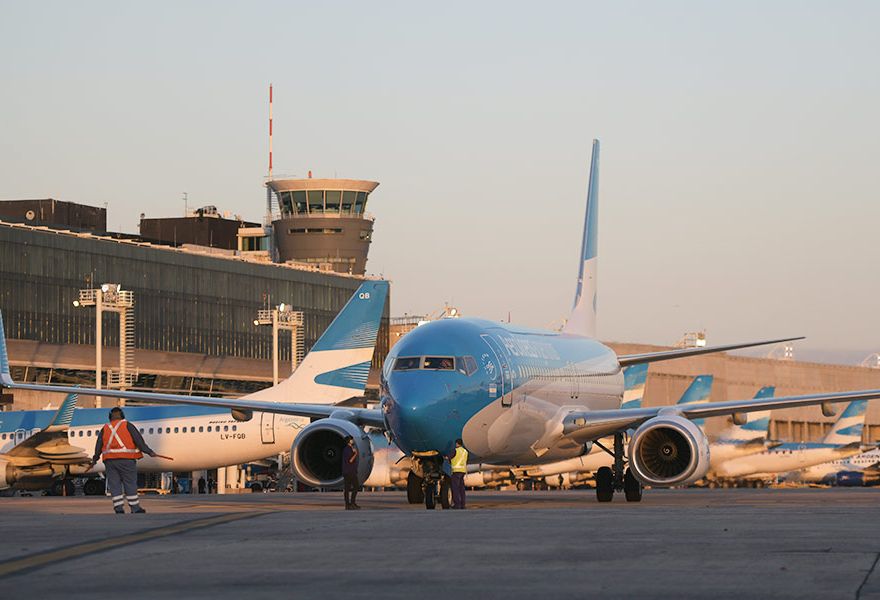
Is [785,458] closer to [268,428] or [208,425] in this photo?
[268,428]

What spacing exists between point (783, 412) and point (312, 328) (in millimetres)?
49879

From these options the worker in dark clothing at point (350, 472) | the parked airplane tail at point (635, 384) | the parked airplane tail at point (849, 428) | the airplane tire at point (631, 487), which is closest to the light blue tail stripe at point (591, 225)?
the airplane tire at point (631, 487)

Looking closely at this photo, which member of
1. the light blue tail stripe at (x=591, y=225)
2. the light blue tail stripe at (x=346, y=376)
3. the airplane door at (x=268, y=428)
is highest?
the light blue tail stripe at (x=591, y=225)

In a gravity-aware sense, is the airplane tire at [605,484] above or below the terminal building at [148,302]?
below

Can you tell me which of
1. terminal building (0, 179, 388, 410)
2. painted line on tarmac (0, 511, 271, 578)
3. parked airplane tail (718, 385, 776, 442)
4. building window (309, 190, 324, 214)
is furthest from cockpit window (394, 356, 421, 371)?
building window (309, 190, 324, 214)

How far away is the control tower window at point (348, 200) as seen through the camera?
542ft

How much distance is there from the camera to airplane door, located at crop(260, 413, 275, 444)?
2411 inches

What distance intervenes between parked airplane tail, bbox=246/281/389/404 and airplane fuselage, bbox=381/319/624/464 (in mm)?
20511

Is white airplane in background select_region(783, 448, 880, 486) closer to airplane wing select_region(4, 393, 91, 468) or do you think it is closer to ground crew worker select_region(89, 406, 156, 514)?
airplane wing select_region(4, 393, 91, 468)

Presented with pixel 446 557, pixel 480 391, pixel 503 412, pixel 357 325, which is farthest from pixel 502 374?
pixel 357 325

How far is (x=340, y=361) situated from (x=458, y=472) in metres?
28.4

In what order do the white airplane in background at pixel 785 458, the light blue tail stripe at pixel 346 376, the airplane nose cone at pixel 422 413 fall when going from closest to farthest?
the airplane nose cone at pixel 422 413 → the light blue tail stripe at pixel 346 376 → the white airplane in background at pixel 785 458

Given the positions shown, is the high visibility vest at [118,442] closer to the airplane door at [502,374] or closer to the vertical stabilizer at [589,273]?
the airplane door at [502,374]

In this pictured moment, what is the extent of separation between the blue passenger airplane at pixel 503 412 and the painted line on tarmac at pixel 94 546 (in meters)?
8.32
